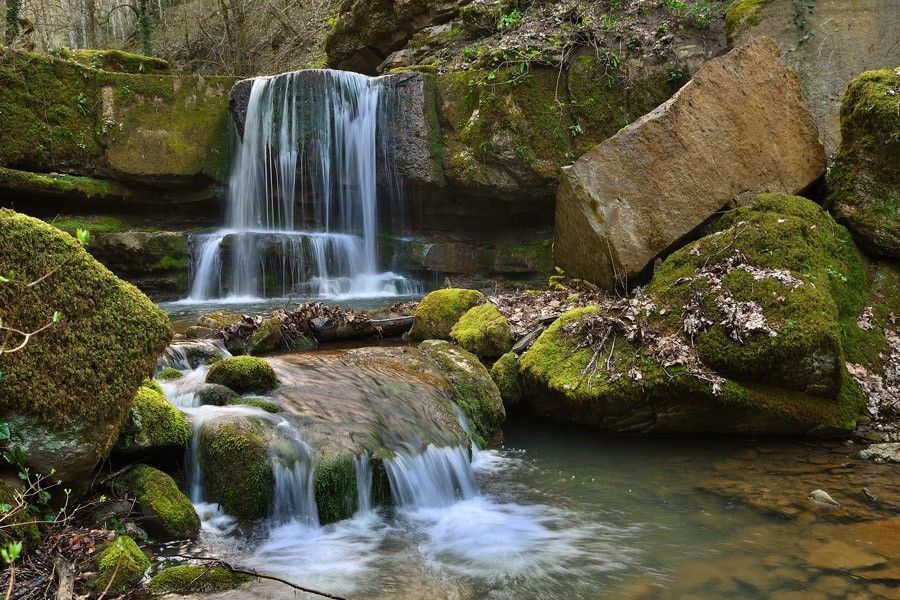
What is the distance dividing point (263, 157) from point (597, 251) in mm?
8199

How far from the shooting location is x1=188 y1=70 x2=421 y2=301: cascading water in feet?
39.4

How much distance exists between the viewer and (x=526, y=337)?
21.8ft

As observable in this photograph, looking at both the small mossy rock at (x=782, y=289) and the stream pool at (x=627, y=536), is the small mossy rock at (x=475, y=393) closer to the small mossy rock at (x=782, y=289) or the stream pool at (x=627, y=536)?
the stream pool at (x=627, y=536)

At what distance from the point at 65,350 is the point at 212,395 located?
5.62ft

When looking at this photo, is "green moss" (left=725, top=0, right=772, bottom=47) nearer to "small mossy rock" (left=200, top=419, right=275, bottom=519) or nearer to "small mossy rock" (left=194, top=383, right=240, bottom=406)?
"small mossy rock" (left=194, top=383, right=240, bottom=406)

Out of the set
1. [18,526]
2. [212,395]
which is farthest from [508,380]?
[18,526]

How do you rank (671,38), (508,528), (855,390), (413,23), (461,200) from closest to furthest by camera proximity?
(508,528)
(855,390)
(671,38)
(461,200)
(413,23)

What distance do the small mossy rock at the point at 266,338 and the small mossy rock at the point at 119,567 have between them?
4064mm

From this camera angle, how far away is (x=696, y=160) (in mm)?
7355

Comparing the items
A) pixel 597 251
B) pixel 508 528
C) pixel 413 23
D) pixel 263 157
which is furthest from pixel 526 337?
pixel 413 23

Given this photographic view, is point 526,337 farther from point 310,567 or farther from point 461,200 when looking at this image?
point 461,200

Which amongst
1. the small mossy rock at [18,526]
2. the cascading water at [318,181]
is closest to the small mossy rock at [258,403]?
the small mossy rock at [18,526]

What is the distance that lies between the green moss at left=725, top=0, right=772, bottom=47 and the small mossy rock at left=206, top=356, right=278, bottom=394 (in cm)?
853

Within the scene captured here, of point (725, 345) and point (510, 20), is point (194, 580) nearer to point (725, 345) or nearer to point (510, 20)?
point (725, 345)
